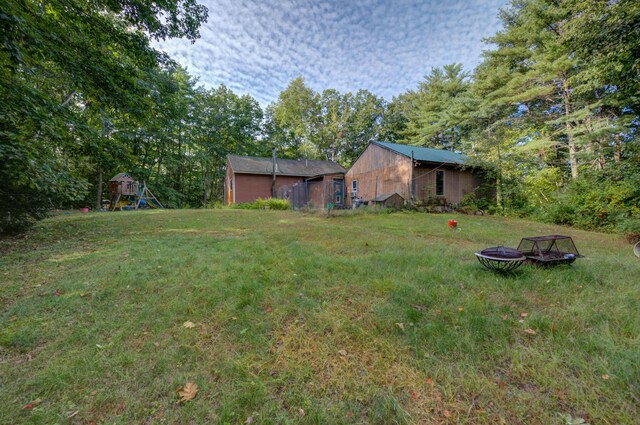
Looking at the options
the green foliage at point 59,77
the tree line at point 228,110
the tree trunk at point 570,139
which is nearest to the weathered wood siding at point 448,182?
the tree line at point 228,110

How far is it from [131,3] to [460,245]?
32.4 ft

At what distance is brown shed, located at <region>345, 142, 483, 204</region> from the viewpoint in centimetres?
1415

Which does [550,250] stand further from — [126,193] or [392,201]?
[126,193]

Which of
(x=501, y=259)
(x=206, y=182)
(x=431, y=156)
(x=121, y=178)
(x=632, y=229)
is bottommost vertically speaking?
(x=501, y=259)

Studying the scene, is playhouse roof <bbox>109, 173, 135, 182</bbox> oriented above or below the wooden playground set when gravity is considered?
above

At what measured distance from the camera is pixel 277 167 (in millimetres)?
21797

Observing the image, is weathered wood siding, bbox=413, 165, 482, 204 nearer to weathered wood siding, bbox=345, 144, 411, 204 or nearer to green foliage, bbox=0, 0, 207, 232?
weathered wood siding, bbox=345, 144, 411, 204

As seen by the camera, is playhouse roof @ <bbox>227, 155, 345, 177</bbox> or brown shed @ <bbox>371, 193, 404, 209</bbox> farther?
playhouse roof @ <bbox>227, 155, 345, 177</bbox>

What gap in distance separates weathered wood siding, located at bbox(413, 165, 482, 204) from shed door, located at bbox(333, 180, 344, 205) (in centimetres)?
621

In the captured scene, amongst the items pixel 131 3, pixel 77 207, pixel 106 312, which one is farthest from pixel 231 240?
pixel 77 207

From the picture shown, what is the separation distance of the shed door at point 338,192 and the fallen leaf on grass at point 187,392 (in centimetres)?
1680

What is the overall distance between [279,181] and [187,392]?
2056 centimetres

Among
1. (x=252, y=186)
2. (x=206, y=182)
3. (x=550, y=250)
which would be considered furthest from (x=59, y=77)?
(x=206, y=182)

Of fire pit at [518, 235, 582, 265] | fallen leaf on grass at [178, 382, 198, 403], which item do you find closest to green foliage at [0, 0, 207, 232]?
fallen leaf on grass at [178, 382, 198, 403]
